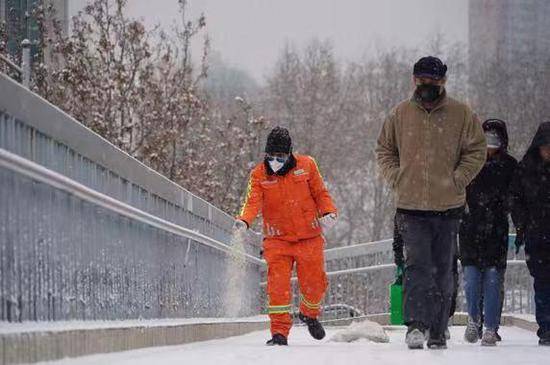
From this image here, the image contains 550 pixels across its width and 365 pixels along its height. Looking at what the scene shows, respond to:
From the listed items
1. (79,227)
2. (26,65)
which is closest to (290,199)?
(79,227)

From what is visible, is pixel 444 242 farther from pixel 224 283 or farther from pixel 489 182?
pixel 224 283

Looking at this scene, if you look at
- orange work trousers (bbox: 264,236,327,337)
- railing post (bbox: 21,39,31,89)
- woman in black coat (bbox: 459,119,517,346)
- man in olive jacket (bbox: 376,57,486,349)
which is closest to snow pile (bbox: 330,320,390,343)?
orange work trousers (bbox: 264,236,327,337)

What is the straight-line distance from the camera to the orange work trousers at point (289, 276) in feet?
34.6

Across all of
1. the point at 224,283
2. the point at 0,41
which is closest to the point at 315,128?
the point at 0,41

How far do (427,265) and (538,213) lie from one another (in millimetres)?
1686

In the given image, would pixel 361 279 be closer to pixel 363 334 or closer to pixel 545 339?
pixel 363 334

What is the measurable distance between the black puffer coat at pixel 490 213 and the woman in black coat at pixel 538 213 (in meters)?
0.48

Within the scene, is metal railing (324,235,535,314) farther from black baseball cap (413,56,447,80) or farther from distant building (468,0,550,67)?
distant building (468,0,550,67)

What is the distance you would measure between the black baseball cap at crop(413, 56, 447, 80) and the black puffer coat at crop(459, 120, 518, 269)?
211cm

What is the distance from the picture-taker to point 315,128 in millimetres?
57375

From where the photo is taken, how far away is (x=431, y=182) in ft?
29.2

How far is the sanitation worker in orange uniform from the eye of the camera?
1066 centimetres

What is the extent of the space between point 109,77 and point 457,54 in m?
42.2

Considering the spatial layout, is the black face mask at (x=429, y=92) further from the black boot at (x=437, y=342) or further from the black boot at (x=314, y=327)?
the black boot at (x=314, y=327)
